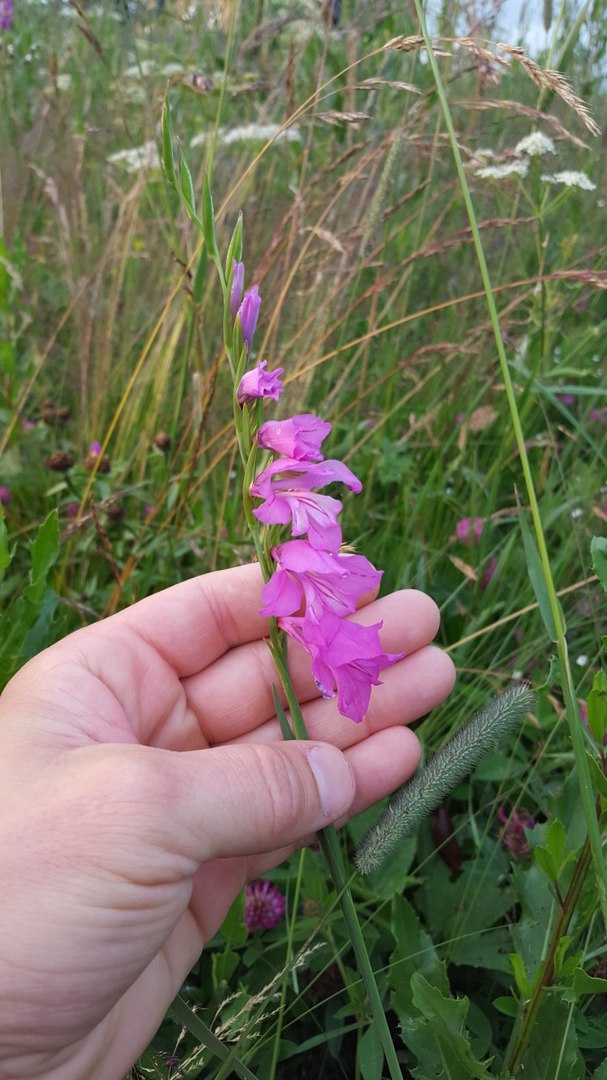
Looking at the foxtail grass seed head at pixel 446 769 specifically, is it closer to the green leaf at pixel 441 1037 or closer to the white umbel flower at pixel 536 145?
the green leaf at pixel 441 1037

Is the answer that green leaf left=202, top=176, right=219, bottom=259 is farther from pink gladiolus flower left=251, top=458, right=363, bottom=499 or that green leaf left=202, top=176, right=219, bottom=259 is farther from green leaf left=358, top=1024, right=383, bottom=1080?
green leaf left=358, top=1024, right=383, bottom=1080

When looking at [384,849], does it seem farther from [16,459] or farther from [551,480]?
[16,459]

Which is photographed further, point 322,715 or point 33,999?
point 322,715

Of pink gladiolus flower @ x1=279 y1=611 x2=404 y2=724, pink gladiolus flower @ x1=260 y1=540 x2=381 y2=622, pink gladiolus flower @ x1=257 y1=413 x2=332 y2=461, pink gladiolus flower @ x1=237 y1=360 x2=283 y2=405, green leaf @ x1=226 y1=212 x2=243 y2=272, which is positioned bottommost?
pink gladiolus flower @ x1=279 y1=611 x2=404 y2=724

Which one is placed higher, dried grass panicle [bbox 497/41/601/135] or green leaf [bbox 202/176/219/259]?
dried grass panicle [bbox 497/41/601/135]

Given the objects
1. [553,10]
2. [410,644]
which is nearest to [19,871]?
[410,644]

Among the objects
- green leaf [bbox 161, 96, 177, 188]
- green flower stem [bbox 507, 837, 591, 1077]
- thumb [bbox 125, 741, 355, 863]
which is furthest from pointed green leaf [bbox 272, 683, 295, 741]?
green leaf [bbox 161, 96, 177, 188]

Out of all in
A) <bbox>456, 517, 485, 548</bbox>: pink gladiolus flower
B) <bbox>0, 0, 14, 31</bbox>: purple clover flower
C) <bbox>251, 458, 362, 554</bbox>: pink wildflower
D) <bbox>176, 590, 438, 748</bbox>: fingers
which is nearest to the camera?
<bbox>251, 458, 362, 554</bbox>: pink wildflower

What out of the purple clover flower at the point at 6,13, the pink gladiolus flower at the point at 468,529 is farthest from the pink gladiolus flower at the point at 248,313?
the purple clover flower at the point at 6,13
